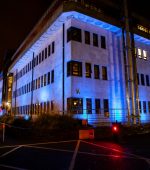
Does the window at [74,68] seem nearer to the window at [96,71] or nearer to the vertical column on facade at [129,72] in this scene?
the window at [96,71]

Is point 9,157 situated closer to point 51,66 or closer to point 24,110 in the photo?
point 51,66

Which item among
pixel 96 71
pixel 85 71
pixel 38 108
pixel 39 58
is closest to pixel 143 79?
pixel 96 71

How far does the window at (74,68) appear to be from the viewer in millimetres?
22445

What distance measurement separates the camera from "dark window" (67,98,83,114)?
2164cm

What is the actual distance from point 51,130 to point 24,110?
73.1 ft

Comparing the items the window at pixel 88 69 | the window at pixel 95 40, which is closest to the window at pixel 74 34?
the window at pixel 95 40

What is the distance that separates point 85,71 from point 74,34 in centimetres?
433

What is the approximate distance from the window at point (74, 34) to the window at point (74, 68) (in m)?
2.72

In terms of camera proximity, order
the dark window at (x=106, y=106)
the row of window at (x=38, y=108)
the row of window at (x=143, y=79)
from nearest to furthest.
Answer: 1. the dark window at (x=106, y=106)
2. the row of window at (x=38, y=108)
3. the row of window at (x=143, y=79)

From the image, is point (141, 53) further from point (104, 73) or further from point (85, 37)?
point (85, 37)

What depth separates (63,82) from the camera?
23359mm

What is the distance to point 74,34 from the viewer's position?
76.8ft

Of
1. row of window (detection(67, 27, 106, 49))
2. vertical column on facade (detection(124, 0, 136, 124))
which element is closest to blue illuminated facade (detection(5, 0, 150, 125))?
row of window (detection(67, 27, 106, 49))

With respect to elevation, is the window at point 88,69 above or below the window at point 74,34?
below
